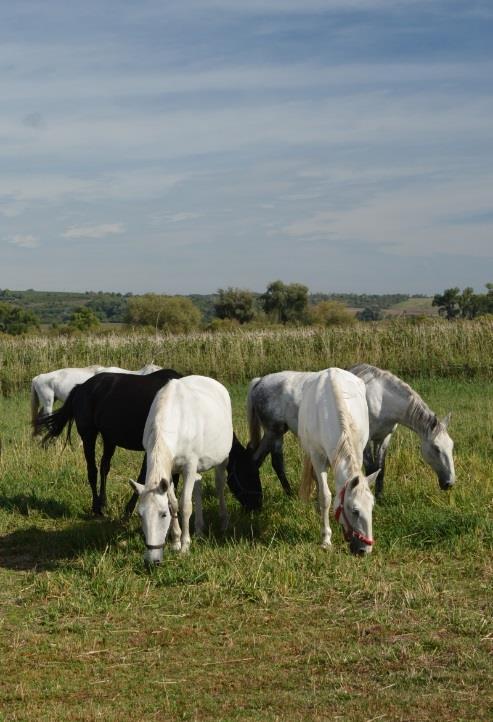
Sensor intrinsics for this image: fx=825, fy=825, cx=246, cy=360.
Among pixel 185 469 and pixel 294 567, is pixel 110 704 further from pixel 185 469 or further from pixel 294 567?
pixel 185 469

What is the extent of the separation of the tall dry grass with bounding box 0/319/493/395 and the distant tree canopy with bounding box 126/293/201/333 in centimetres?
2776

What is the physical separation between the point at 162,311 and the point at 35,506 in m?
43.8

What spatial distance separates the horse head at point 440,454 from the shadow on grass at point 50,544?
3.55 meters

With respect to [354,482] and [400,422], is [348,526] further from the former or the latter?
[400,422]

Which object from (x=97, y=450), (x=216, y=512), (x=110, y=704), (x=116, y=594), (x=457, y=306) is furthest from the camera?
(x=457, y=306)

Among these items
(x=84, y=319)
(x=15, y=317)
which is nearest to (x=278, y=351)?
(x=84, y=319)

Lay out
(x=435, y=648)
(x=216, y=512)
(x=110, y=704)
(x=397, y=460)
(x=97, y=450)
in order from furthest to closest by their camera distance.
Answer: (x=97, y=450) → (x=397, y=460) → (x=216, y=512) → (x=435, y=648) → (x=110, y=704)

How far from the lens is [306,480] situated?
850 cm

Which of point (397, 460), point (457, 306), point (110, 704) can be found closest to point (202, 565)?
point (110, 704)

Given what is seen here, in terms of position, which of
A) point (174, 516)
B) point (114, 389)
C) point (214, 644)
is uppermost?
point (114, 389)

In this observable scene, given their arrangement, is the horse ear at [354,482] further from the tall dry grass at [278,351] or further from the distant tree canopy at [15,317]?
the distant tree canopy at [15,317]

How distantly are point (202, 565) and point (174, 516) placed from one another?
1.56ft

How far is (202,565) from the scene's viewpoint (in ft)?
22.8

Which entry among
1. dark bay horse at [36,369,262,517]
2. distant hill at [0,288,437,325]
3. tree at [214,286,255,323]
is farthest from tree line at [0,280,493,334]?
dark bay horse at [36,369,262,517]
